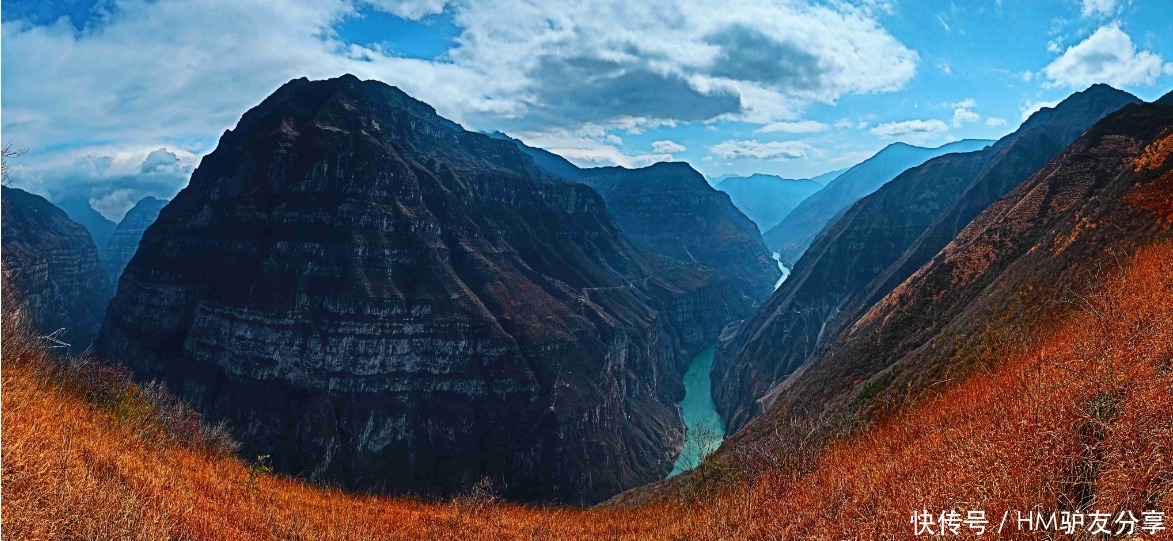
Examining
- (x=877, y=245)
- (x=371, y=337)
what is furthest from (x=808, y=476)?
(x=877, y=245)

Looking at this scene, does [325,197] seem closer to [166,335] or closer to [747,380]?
[166,335]

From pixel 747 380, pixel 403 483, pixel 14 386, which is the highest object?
pixel 14 386

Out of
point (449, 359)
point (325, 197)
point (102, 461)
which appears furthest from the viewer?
point (325, 197)

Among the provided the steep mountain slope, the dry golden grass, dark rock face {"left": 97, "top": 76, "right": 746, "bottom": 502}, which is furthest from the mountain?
the dry golden grass

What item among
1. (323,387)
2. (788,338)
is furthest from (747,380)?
(323,387)

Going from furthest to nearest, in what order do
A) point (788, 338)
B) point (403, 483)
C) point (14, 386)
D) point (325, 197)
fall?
point (788, 338) < point (325, 197) < point (403, 483) < point (14, 386)

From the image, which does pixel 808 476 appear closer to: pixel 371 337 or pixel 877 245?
pixel 371 337
